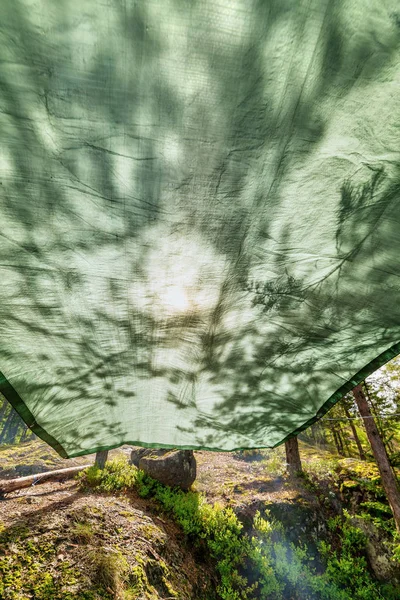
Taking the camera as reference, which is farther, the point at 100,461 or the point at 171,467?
the point at 171,467

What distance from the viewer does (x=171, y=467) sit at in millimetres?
7395

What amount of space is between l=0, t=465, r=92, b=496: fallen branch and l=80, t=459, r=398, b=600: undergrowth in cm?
140

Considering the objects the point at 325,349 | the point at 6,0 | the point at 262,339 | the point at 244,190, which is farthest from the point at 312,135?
the point at 325,349

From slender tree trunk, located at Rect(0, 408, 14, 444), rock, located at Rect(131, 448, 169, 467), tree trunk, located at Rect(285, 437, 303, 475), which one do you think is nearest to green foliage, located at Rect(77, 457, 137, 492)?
rock, located at Rect(131, 448, 169, 467)

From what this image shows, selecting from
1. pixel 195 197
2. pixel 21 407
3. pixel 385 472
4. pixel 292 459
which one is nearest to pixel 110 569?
pixel 21 407

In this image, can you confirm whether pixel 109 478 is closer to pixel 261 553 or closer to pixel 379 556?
pixel 261 553

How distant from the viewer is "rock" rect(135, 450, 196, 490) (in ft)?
23.8

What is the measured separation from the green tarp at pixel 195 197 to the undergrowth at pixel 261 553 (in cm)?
643

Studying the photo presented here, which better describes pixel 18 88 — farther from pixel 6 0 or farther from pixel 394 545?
pixel 394 545

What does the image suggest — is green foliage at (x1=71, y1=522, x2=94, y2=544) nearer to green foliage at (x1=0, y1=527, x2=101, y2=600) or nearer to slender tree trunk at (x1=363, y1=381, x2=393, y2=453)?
green foliage at (x1=0, y1=527, x2=101, y2=600)

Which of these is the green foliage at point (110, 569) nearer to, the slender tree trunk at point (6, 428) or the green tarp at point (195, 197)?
the green tarp at point (195, 197)

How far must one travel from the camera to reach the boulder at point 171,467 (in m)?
7.27

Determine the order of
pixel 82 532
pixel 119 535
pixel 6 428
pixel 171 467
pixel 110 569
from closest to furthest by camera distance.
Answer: pixel 110 569 < pixel 82 532 < pixel 119 535 < pixel 171 467 < pixel 6 428

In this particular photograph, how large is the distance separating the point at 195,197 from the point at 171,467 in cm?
826
